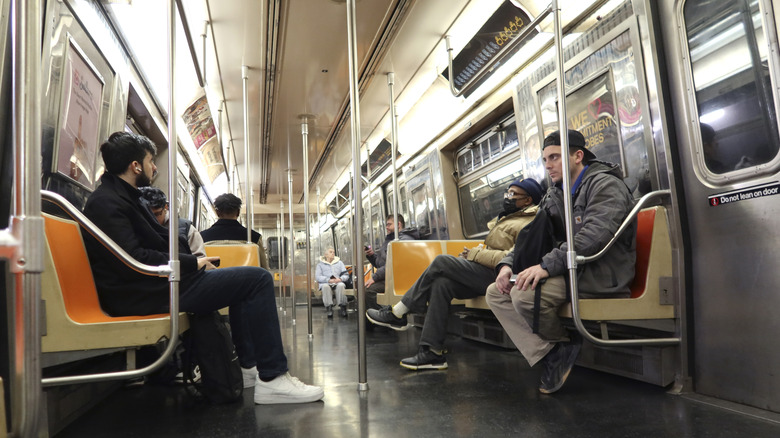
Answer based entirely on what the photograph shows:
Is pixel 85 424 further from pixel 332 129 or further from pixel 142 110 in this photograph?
pixel 332 129

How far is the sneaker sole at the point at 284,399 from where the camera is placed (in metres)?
2.48

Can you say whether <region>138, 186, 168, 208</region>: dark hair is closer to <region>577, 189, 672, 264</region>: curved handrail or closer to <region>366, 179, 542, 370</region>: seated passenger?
<region>366, 179, 542, 370</region>: seated passenger

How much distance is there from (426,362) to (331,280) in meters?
6.20

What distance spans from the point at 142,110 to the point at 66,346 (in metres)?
3.58

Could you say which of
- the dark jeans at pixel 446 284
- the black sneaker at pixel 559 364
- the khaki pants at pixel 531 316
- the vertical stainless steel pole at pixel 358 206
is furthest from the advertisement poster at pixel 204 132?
the black sneaker at pixel 559 364

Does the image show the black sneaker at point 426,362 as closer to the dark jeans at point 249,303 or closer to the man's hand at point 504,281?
the man's hand at point 504,281

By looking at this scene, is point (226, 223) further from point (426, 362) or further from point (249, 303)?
point (426, 362)

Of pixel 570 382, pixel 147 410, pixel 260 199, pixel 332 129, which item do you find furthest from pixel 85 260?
pixel 260 199

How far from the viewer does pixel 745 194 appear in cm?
224

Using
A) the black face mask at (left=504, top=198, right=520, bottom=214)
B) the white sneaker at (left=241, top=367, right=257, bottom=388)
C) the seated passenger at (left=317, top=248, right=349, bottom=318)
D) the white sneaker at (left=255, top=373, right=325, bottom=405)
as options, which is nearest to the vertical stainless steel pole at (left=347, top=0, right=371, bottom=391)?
the white sneaker at (left=255, top=373, right=325, bottom=405)

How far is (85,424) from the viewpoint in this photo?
2.25m

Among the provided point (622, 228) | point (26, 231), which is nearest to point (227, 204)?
point (622, 228)

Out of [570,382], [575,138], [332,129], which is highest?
[332,129]

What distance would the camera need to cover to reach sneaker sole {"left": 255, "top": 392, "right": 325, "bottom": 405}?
97.6 inches
